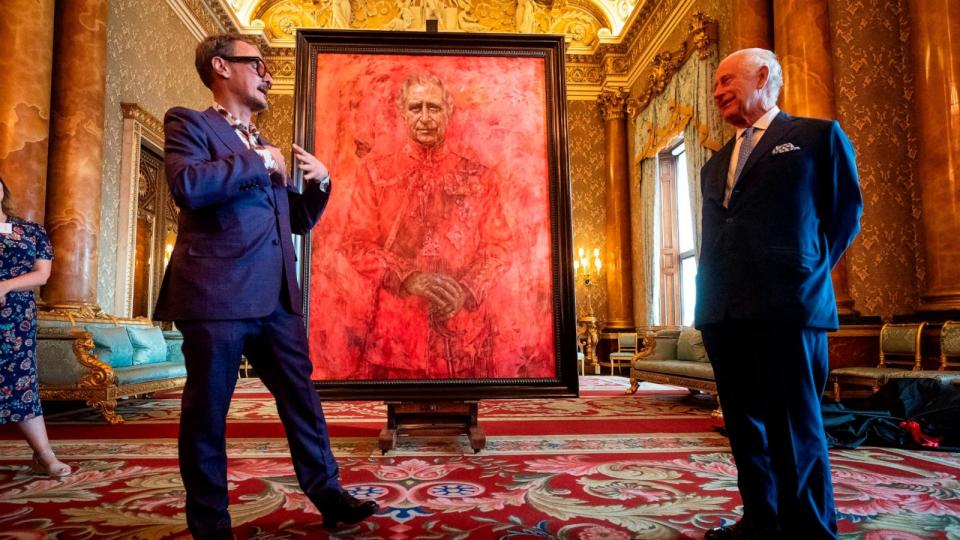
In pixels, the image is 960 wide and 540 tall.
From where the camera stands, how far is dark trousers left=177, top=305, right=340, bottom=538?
161 centimetres

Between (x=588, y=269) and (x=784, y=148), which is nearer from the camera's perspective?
(x=784, y=148)

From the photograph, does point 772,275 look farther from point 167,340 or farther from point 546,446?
point 167,340

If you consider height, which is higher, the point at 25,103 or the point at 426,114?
the point at 25,103

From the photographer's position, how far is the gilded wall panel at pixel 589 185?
36.1 feet

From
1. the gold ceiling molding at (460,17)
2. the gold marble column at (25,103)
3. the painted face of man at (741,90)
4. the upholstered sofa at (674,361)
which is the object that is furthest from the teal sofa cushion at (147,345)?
the gold ceiling molding at (460,17)

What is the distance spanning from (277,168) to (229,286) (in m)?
0.44

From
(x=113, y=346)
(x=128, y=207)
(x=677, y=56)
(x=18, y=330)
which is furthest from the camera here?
(x=677, y=56)

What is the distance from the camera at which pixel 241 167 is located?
1.65 m

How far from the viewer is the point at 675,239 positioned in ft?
31.9

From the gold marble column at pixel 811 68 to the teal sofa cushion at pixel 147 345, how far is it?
6857mm

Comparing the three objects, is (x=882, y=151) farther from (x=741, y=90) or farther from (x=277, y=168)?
(x=277, y=168)

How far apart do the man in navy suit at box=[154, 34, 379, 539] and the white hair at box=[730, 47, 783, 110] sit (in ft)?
4.84

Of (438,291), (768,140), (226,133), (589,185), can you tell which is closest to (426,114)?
(438,291)

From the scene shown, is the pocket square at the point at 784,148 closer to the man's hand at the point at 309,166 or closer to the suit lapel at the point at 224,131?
the man's hand at the point at 309,166
